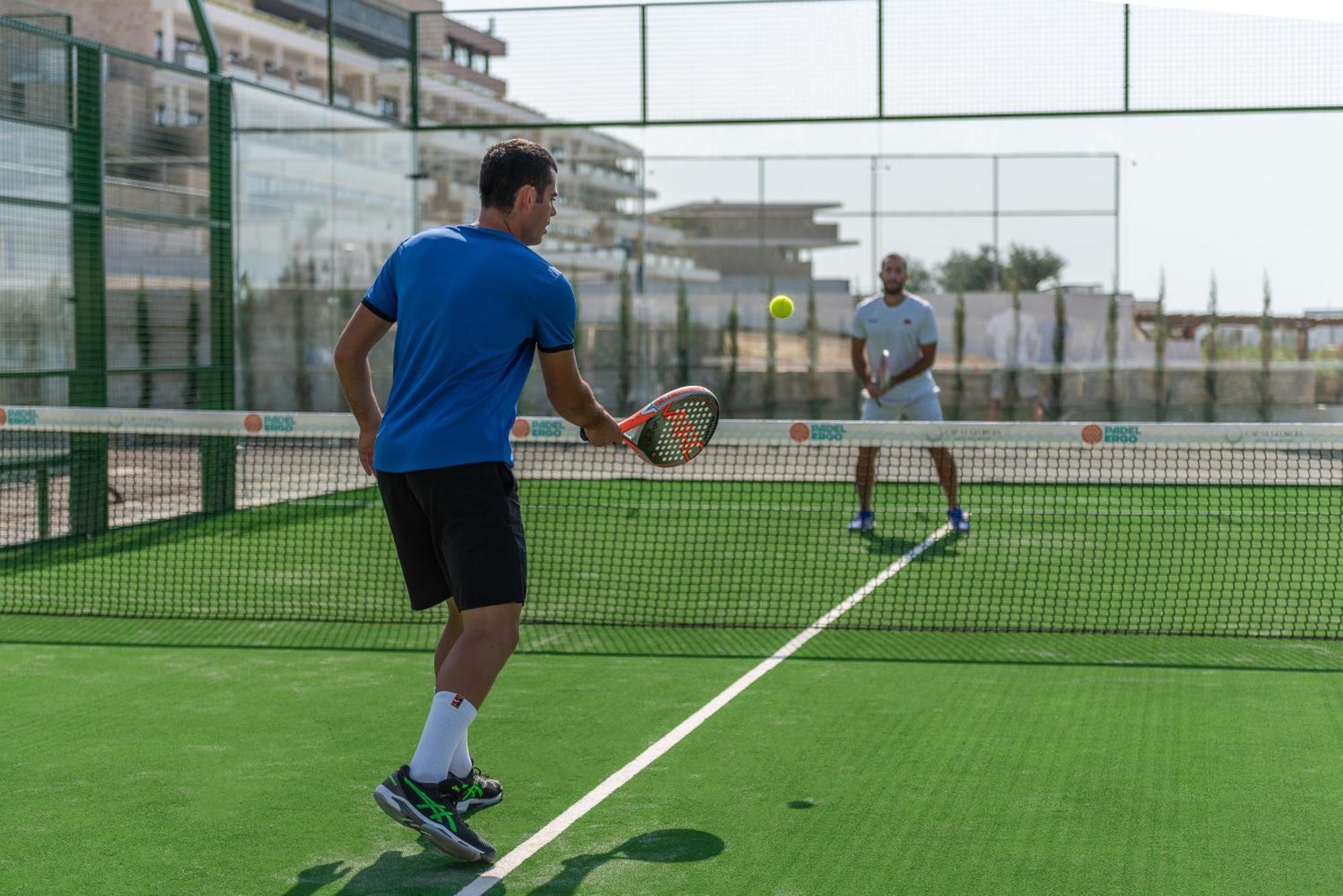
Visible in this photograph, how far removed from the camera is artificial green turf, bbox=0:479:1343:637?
26.2ft

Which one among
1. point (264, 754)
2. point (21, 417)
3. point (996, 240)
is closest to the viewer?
point (264, 754)

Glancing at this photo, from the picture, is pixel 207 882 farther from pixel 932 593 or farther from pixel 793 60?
pixel 793 60

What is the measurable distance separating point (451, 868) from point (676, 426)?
1446mm

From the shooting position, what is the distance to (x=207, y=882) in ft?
13.1

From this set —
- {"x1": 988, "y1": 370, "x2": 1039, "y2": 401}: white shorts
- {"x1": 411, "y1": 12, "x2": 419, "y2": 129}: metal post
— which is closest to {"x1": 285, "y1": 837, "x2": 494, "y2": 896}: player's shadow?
{"x1": 411, "y1": 12, "x2": 419, "y2": 129}: metal post

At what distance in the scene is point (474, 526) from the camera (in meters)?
4.12

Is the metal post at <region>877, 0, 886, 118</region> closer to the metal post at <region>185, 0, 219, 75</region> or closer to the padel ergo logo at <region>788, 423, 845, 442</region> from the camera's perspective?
the metal post at <region>185, 0, 219, 75</region>

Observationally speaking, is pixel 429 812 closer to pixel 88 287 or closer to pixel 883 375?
pixel 883 375

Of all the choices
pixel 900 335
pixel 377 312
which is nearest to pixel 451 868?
pixel 377 312

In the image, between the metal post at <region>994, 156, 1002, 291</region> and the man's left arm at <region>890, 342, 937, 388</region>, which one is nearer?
the man's left arm at <region>890, 342, 937, 388</region>

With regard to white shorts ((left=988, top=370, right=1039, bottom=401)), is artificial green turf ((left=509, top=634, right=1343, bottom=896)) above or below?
below

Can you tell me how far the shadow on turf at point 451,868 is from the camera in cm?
396

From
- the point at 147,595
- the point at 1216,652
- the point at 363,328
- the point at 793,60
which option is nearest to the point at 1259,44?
the point at 793,60

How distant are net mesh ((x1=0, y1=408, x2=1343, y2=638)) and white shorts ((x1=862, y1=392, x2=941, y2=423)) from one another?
316 millimetres
